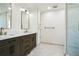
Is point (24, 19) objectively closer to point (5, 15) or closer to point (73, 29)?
point (5, 15)

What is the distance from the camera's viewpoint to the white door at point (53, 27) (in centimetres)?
670

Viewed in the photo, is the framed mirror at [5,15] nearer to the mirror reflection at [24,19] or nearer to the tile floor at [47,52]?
the mirror reflection at [24,19]

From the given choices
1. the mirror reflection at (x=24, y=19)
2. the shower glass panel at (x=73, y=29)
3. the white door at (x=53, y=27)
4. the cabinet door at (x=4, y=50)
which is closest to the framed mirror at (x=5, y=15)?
the cabinet door at (x=4, y=50)

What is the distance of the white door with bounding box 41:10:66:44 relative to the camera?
22.0 feet

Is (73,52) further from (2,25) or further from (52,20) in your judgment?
(52,20)

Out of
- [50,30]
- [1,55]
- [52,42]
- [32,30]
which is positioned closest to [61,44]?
[52,42]

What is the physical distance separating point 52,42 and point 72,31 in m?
4.10

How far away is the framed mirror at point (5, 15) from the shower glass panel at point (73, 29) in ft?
6.36

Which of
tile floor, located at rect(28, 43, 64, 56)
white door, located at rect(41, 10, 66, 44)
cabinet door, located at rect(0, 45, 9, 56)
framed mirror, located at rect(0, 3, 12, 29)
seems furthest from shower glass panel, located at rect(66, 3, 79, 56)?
white door, located at rect(41, 10, 66, 44)

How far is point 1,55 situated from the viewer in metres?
2.40

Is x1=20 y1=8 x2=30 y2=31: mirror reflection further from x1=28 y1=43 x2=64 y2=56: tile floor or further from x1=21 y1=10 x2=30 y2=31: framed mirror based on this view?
x1=28 y1=43 x2=64 y2=56: tile floor

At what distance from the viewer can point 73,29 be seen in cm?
305

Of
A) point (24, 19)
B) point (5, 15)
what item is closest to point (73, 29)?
point (5, 15)

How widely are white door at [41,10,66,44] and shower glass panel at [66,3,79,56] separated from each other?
3.37m
